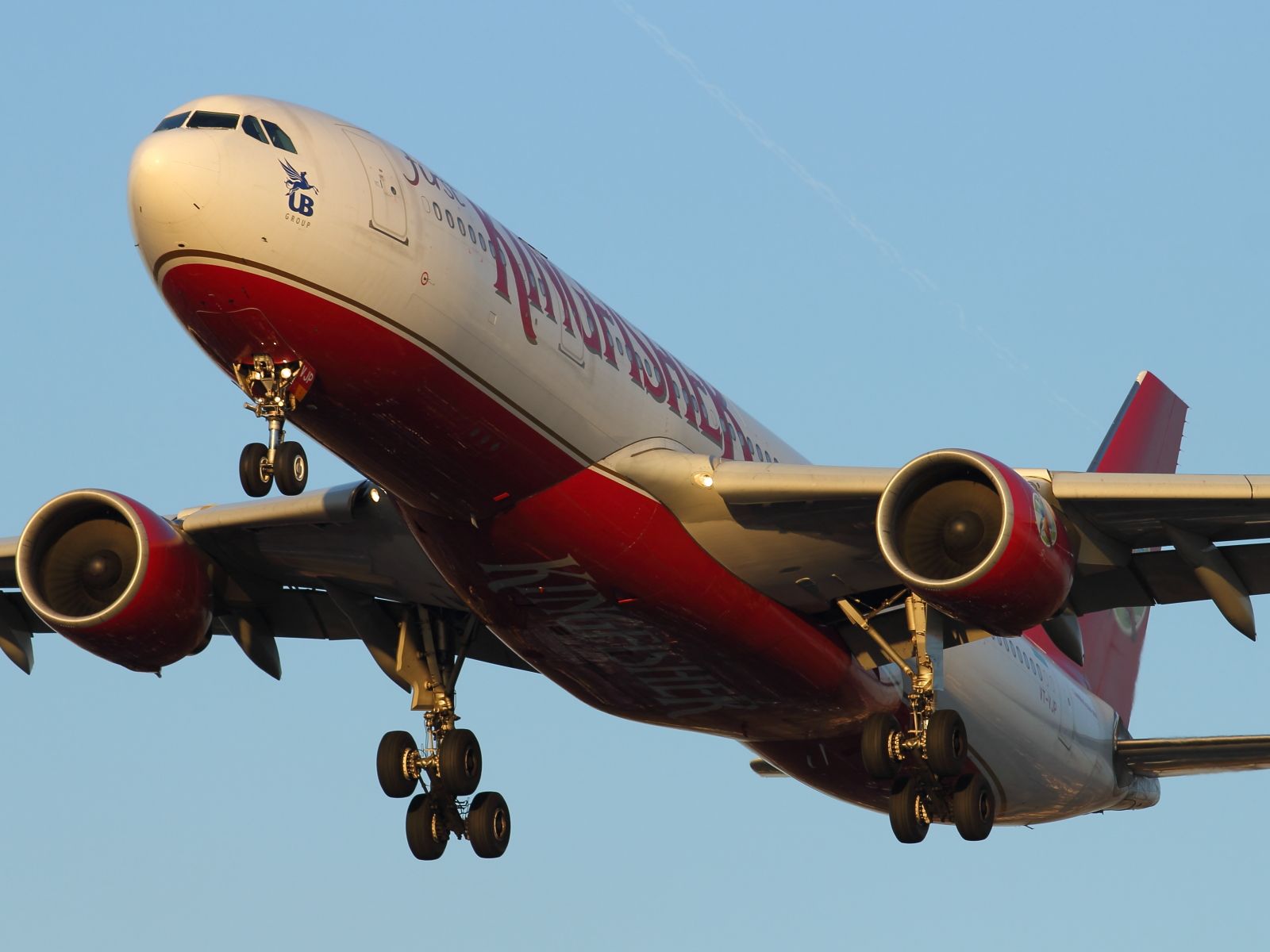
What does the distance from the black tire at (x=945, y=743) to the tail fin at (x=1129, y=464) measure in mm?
12065

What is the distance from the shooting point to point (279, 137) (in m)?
23.2

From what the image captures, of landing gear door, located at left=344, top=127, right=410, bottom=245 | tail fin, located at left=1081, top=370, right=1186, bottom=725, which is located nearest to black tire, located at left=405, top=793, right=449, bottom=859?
landing gear door, located at left=344, top=127, right=410, bottom=245

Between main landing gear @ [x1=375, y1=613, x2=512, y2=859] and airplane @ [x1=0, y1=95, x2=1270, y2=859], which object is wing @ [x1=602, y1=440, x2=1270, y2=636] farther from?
main landing gear @ [x1=375, y1=613, x2=512, y2=859]

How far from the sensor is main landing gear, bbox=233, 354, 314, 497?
22859 millimetres

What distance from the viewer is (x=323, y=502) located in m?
28.5

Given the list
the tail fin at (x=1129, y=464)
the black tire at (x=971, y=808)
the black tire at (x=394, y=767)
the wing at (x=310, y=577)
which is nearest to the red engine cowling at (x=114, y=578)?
the wing at (x=310, y=577)

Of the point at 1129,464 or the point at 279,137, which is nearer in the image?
the point at 279,137

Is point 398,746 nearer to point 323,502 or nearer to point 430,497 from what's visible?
point 323,502

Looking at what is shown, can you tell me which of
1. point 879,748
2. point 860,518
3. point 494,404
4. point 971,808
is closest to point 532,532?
point 494,404

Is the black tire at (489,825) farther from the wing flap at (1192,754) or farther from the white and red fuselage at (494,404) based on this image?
the wing flap at (1192,754)

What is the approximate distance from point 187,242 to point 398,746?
387 inches

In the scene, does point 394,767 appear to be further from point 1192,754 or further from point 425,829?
point 1192,754

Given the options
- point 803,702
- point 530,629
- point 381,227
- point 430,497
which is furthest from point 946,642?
point 381,227

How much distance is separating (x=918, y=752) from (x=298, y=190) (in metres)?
11.0
